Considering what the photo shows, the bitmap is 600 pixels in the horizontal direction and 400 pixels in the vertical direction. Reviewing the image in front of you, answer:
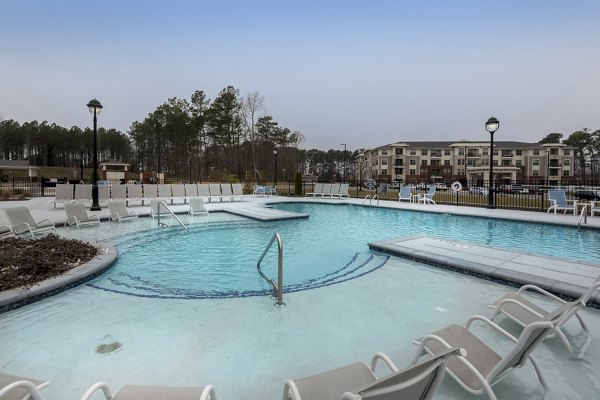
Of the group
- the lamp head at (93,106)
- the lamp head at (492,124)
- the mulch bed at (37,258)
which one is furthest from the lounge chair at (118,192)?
the lamp head at (492,124)

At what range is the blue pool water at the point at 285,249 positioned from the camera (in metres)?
5.28

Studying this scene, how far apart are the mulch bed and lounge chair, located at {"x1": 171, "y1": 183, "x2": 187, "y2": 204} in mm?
10277

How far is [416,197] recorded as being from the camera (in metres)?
18.2

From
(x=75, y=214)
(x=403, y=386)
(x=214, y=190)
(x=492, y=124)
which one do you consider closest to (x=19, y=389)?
(x=403, y=386)

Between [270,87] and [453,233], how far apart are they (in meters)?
36.5

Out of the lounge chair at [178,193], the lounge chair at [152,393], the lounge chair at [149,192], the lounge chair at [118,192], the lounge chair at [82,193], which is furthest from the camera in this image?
the lounge chair at [178,193]

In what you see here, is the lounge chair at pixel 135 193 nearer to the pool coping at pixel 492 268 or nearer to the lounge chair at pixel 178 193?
the lounge chair at pixel 178 193

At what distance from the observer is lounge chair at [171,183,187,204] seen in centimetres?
1691

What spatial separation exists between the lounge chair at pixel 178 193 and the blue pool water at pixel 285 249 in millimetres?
6076

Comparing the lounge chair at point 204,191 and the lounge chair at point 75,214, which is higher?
the lounge chair at point 204,191

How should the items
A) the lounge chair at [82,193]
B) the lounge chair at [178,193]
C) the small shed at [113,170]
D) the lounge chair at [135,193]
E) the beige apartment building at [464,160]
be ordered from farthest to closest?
1. the beige apartment building at [464,160]
2. the small shed at [113,170]
3. the lounge chair at [178,193]
4. the lounge chair at [135,193]
5. the lounge chair at [82,193]

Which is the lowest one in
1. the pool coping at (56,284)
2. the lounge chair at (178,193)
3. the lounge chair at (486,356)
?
the pool coping at (56,284)

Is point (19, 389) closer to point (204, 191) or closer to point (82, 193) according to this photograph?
point (82, 193)

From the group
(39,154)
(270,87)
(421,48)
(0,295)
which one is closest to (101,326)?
(0,295)
